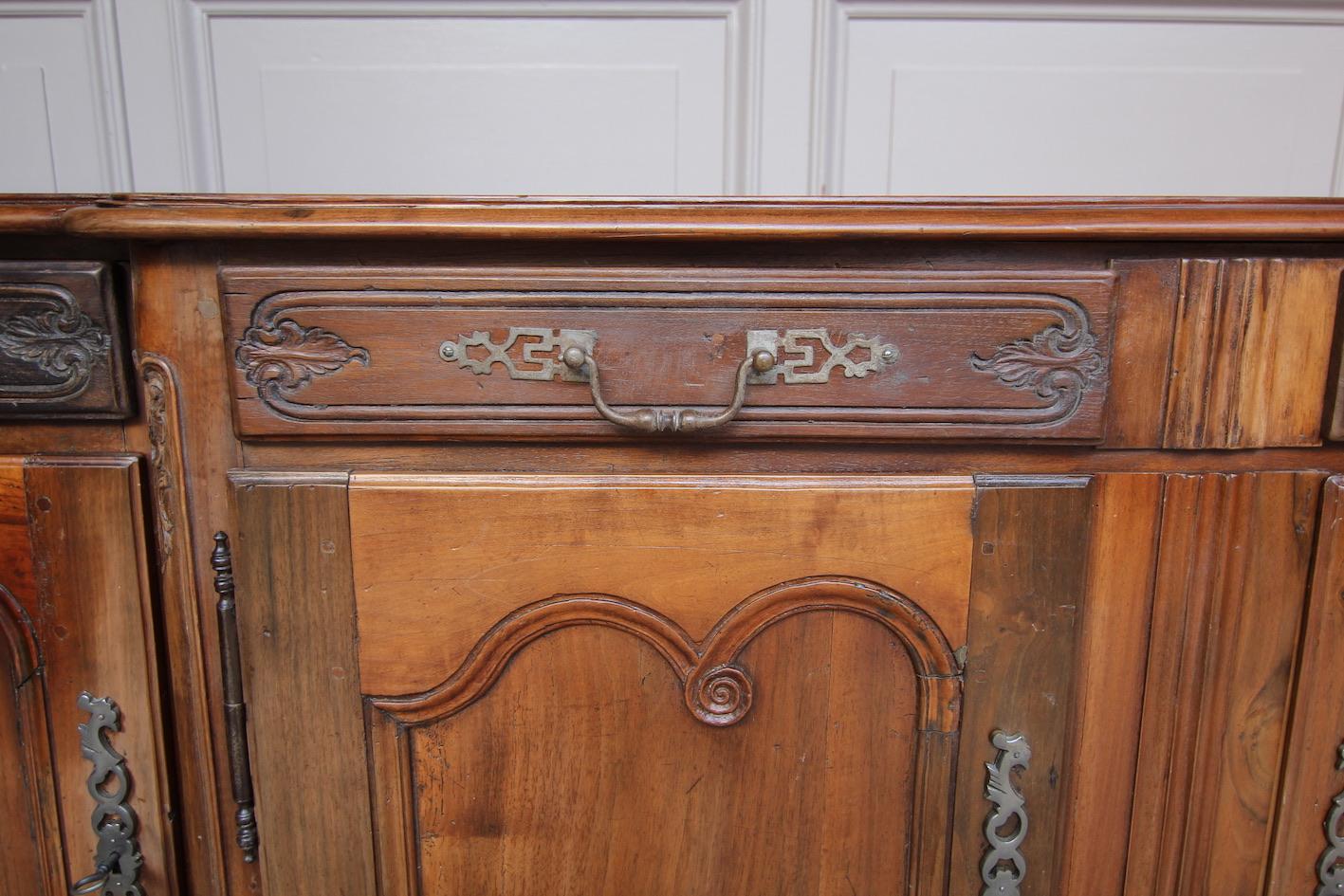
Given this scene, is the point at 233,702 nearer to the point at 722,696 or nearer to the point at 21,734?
the point at 21,734

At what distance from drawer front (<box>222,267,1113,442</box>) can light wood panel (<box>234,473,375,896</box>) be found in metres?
0.05

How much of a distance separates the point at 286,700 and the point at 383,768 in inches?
2.8

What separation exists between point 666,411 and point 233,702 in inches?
12.3

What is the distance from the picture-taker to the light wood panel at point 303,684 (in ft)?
1.40

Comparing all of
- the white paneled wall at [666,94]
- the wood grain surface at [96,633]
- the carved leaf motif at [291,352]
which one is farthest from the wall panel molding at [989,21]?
the wood grain surface at [96,633]

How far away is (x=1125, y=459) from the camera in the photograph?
0.43 m

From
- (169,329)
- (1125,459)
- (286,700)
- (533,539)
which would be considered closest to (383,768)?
(286,700)

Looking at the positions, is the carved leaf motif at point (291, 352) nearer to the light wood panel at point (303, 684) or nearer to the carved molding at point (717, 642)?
the light wood panel at point (303, 684)

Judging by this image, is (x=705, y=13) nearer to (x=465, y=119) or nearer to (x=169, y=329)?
(x=465, y=119)

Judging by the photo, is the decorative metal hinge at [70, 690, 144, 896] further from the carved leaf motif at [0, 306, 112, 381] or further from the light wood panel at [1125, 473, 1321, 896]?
the light wood panel at [1125, 473, 1321, 896]

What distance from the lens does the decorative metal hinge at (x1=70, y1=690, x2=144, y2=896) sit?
1.47 ft

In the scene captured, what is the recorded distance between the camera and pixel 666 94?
820mm

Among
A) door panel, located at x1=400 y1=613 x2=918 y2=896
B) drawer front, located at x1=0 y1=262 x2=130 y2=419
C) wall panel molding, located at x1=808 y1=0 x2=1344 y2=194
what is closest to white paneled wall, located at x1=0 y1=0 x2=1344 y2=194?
wall panel molding, located at x1=808 y1=0 x2=1344 y2=194

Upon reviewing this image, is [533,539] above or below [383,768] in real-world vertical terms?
above
